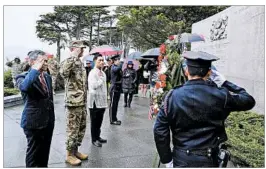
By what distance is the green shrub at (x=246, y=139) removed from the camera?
15.3 ft

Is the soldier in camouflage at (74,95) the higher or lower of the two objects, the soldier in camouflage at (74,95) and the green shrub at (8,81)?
the higher

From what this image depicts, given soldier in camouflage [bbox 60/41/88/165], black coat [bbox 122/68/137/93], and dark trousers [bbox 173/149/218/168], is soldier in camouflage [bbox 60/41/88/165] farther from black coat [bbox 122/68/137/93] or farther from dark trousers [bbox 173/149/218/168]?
black coat [bbox 122/68/137/93]

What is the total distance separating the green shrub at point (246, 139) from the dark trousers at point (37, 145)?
2.44 m

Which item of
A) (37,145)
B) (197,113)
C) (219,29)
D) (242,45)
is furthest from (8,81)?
(197,113)

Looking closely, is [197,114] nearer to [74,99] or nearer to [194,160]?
[194,160]

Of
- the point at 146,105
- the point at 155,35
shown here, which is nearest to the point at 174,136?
the point at 146,105

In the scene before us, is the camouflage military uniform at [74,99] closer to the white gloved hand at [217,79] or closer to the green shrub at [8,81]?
the white gloved hand at [217,79]

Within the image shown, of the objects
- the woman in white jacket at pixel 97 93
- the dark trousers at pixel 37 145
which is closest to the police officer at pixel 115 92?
the woman in white jacket at pixel 97 93

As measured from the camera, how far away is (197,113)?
2.60 metres

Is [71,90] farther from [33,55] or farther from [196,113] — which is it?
[196,113]

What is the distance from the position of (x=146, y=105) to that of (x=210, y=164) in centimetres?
885

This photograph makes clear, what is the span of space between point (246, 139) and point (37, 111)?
3045 millimetres

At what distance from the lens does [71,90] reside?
5.06 m

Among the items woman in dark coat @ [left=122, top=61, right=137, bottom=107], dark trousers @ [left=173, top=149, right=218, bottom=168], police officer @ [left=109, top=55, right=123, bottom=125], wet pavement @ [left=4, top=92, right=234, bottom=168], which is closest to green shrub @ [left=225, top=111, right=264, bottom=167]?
wet pavement @ [left=4, top=92, right=234, bottom=168]
